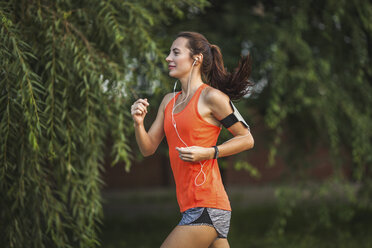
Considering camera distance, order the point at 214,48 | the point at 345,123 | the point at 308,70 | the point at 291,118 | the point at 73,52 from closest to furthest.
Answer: the point at 214,48, the point at 73,52, the point at 308,70, the point at 345,123, the point at 291,118

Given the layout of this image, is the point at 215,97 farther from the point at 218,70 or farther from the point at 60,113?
the point at 60,113

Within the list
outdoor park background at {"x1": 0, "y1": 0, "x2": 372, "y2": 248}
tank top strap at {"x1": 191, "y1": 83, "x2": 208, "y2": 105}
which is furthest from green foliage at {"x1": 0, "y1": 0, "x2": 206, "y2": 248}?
tank top strap at {"x1": 191, "y1": 83, "x2": 208, "y2": 105}

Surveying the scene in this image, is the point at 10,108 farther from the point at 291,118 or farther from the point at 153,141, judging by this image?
the point at 291,118

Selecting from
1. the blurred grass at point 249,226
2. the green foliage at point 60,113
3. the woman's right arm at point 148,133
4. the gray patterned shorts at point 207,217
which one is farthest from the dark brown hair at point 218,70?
the blurred grass at point 249,226

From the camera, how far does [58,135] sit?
3.64 meters

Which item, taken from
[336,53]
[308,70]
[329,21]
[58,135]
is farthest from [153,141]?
[336,53]

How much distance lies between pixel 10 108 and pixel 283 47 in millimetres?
3611

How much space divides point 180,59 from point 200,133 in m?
0.41

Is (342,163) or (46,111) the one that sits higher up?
(46,111)

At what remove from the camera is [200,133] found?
245 centimetres

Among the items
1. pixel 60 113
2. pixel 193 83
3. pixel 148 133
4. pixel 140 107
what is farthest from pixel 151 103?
pixel 140 107

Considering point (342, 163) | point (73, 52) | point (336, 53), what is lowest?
point (342, 163)

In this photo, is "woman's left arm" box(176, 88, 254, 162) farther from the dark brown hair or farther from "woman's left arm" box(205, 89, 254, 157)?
the dark brown hair

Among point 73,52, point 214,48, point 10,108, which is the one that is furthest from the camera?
point 73,52
